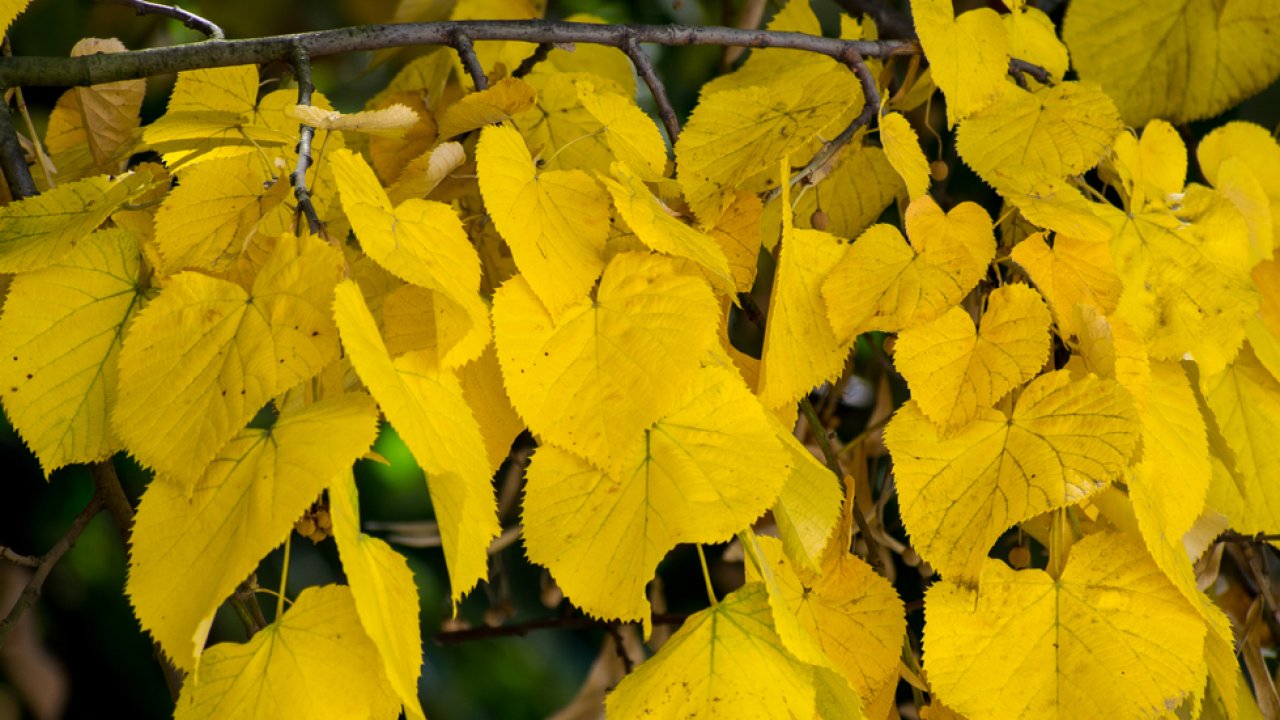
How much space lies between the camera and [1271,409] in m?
0.54

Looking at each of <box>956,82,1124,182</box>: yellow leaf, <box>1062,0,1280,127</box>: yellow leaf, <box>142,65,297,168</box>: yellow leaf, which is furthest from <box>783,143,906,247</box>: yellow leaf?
<box>142,65,297,168</box>: yellow leaf

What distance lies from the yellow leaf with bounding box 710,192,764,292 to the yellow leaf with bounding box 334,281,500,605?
0.43 ft

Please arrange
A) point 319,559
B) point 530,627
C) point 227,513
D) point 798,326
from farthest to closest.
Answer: point 319,559 → point 530,627 → point 798,326 → point 227,513

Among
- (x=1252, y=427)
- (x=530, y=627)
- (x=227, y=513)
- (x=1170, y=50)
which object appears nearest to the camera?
(x=227, y=513)

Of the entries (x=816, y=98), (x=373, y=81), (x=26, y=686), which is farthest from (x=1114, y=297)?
(x=26, y=686)

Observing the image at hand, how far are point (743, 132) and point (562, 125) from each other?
0.32ft

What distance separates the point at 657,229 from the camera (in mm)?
355

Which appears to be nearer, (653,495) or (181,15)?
(653,495)

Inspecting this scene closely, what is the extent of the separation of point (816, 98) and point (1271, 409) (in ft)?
0.98

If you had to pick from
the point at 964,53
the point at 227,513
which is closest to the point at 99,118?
the point at 227,513

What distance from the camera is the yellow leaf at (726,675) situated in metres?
0.37

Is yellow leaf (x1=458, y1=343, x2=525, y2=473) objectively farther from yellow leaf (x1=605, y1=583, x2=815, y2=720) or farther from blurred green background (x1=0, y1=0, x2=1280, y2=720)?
blurred green background (x1=0, y1=0, x2=1280, y2=720)

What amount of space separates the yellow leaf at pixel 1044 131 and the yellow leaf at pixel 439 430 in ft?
Answer: 0.87

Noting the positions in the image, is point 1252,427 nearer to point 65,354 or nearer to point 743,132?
point 743,132
